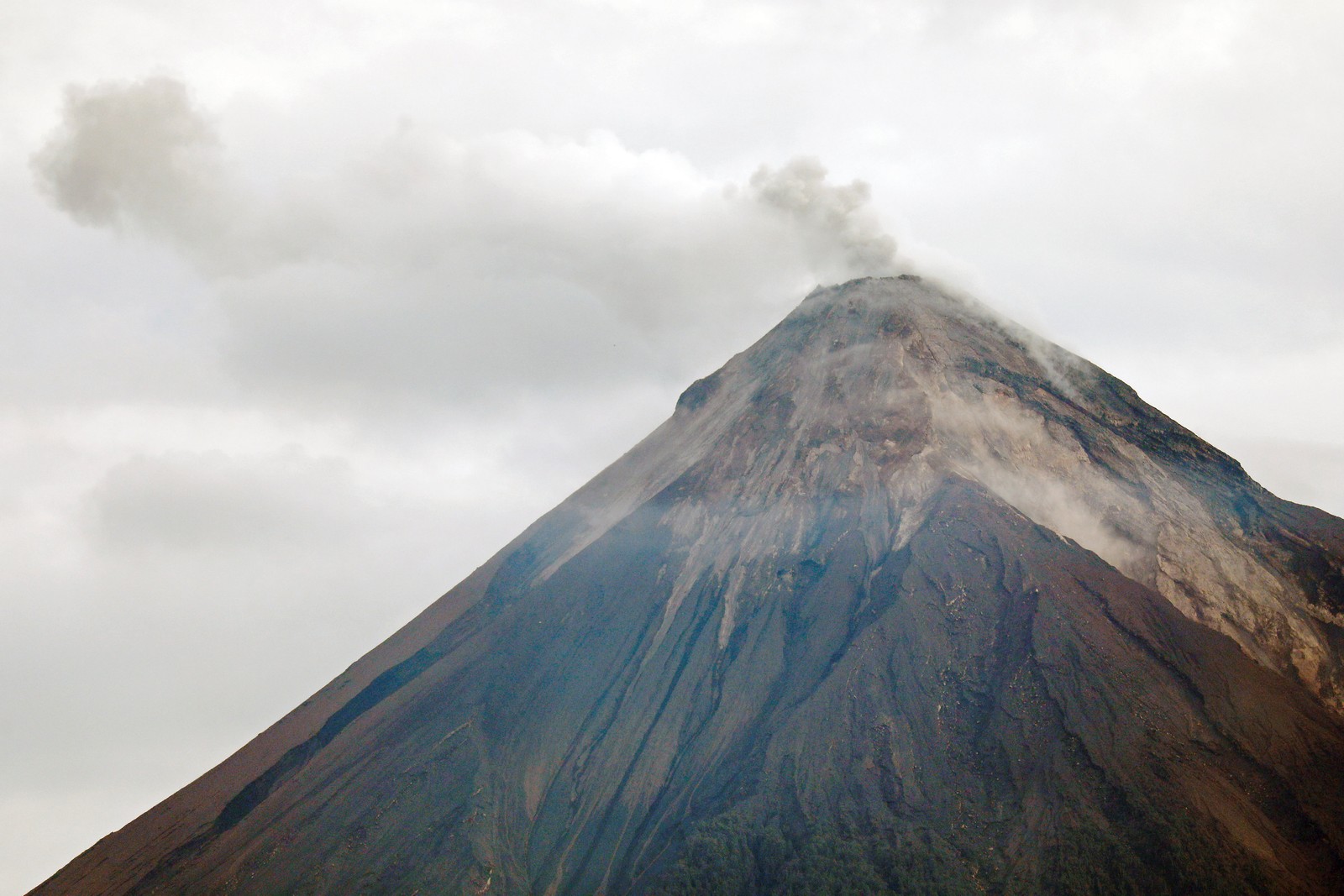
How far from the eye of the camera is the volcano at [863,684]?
166 ft

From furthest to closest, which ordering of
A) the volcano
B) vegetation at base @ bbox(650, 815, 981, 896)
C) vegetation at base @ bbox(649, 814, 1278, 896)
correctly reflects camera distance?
the volcano, vegetation at base @ bbox(650, 815, 981, 896), vegetation at base @ bbox(649, 814, 1278, 896)

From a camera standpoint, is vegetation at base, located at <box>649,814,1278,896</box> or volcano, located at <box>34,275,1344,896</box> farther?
volcano, located at <box>34,275,1344,896</box>

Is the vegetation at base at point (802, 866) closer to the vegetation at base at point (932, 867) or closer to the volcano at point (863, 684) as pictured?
the vegetation at base at point (932, 867)

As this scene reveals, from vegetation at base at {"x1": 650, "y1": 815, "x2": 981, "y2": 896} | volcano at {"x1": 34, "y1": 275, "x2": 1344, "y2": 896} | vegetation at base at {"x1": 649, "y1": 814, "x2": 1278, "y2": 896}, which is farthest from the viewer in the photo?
volcano at {"x1": 34, "y1": 275, "x2": 1344, "y2": 896}

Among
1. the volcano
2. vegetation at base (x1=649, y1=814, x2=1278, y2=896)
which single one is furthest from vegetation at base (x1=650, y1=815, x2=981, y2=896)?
the volcano

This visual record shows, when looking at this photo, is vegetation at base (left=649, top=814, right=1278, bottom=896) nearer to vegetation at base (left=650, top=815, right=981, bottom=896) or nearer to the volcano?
vegetation at base (left=650, top=815, right=981, bottom=896)

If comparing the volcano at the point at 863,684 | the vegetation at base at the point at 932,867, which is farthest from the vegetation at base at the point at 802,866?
the volcano at the point at 863,684

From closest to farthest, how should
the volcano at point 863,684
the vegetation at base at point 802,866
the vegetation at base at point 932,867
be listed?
the vegetation at base at point 932,867 → the vegetation at base at point 802,866 → the volcano at point 863,684

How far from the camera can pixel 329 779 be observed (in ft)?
224

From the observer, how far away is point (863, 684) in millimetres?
59406

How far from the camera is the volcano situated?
5062 centimetres

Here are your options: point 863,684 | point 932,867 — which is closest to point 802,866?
point 932,867

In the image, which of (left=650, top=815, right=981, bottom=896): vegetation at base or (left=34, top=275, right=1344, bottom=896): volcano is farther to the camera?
(left=34, top=275, right=1344, bottom=896): volcano

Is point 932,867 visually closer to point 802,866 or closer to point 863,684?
point 802,866
